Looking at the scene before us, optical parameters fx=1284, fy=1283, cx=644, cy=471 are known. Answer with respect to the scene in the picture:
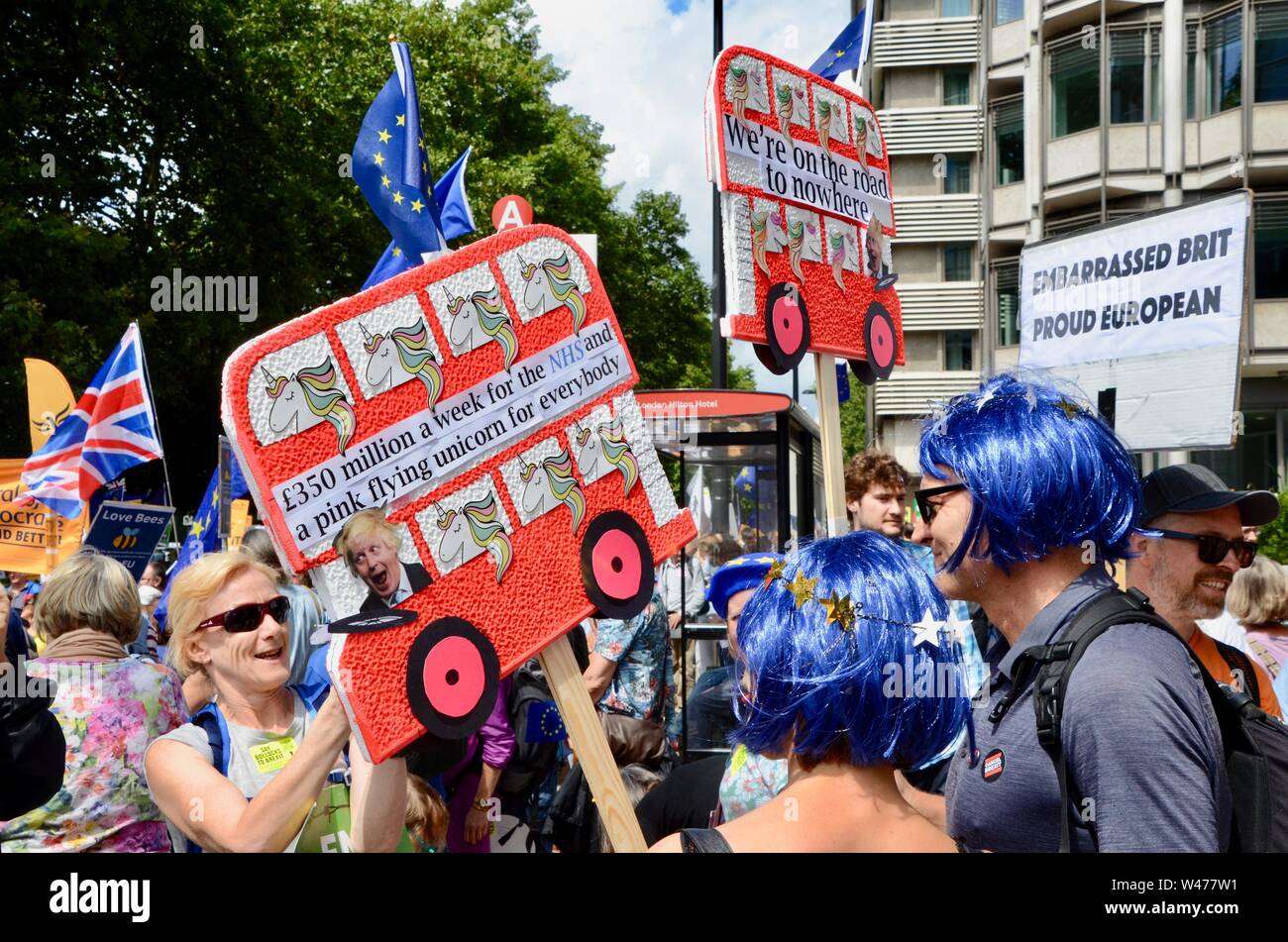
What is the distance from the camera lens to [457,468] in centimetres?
277

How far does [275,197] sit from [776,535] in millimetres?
13967

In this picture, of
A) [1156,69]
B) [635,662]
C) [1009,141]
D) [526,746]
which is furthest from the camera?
[1009,141]

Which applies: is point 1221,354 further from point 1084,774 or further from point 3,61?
point 3,61

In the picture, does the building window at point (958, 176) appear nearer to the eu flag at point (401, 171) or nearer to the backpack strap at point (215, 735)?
the eu flag at point (401, 171)

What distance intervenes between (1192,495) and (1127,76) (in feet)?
85.2

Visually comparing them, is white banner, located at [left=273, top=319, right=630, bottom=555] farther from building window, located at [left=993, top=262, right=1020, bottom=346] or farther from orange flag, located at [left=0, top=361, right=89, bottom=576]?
building window, located at [left=993, top=262, right=1020, bottom=346]

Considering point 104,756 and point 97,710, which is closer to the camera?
point 104,756

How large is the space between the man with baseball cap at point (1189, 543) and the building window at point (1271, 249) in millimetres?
23131

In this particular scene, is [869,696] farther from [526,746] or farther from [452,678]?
[526,746]

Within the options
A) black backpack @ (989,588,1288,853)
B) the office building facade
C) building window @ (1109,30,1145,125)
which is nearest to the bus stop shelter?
black backpack @ (989,588,1288,853)

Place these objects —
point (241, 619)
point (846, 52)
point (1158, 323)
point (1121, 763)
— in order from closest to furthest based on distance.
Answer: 1. point (1121, 763)
2. point (241, 619)
3. point (1158, 323)
4. point (846, 52)

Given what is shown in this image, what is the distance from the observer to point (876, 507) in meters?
5.66

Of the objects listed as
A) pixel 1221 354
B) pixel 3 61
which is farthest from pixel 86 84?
pixel 1221 354

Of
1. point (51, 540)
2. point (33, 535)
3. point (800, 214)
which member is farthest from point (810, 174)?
point (33, 535)
